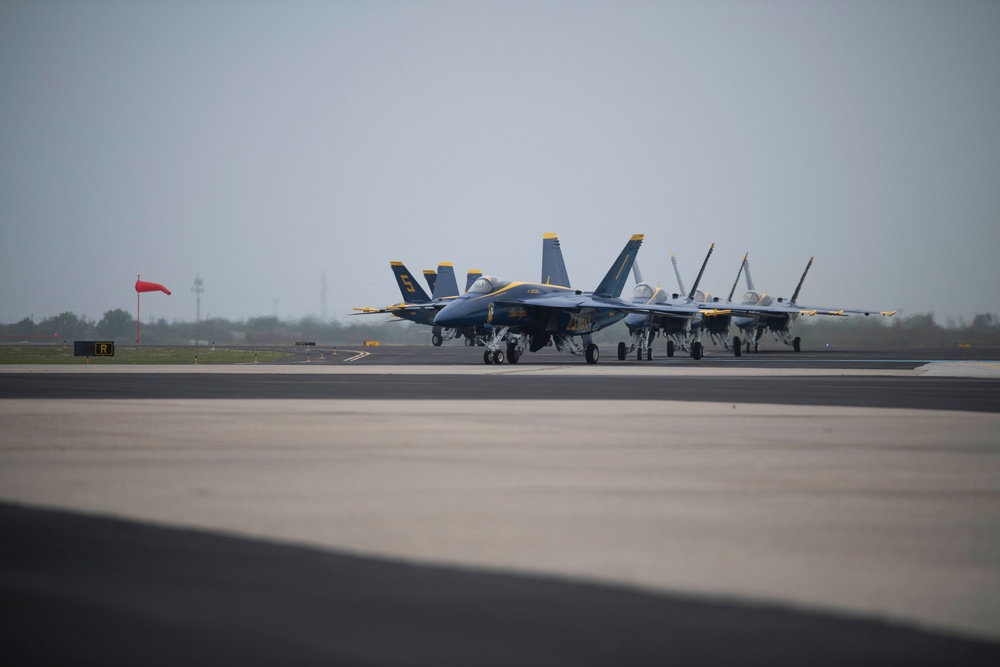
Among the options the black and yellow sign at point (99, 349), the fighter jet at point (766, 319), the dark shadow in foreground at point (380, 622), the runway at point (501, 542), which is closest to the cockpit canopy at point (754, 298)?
the fighter jet at point (766, 319)

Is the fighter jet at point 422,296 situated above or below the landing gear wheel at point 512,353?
above

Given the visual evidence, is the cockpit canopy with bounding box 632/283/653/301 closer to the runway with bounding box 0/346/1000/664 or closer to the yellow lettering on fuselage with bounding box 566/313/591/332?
the yellow lettering on fuselage with bounding box 566/313/591/332

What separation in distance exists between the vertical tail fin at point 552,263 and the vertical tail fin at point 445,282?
20034 millimetres

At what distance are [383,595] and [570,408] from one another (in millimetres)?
12373

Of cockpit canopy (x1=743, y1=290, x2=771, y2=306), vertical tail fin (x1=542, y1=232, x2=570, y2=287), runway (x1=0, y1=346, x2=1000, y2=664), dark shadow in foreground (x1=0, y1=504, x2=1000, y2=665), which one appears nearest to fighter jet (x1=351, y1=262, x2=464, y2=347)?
vertical tail fin (x1=542, y1=232, x2=570, y2=287)

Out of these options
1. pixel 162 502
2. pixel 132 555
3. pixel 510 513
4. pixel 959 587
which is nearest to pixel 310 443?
pixel 162 502

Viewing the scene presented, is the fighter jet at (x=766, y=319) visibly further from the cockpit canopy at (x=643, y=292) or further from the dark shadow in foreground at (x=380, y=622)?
the dark shadow in foreground at (x=380, y=622)

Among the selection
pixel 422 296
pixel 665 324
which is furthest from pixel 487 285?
pixel 422 296

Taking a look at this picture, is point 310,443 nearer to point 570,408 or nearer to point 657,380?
point 570,408

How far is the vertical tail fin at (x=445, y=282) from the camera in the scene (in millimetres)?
72000

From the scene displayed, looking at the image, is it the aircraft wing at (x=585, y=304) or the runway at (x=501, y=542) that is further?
the aircraft wing at (x=585, y=304)

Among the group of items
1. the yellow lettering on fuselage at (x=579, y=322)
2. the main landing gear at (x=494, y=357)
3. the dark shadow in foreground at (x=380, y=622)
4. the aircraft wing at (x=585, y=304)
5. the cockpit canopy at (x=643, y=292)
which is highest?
the cockpit canopy at (x=643, y=292)

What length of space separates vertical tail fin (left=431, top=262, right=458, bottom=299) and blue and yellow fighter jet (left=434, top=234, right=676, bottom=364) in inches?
985

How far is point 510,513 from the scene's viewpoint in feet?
23.0
